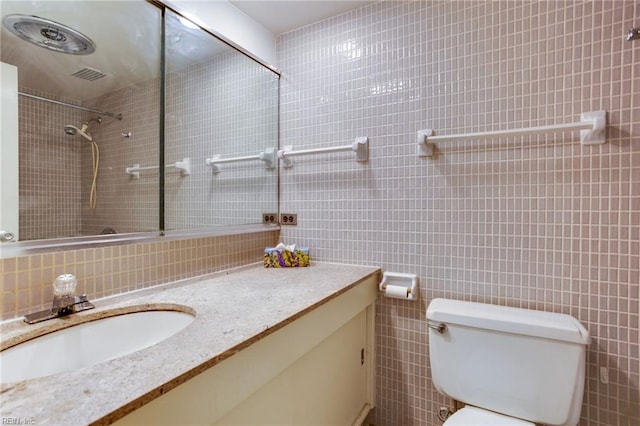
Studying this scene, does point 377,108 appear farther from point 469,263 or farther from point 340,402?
point 340,402

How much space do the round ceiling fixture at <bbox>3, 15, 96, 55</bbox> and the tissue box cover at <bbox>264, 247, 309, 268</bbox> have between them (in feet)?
4.52

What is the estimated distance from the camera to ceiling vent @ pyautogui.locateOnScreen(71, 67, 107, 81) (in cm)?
152

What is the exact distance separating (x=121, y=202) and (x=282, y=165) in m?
0.86

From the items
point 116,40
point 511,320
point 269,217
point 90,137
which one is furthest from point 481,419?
point 116,40

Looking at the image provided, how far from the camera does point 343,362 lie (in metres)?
1.30

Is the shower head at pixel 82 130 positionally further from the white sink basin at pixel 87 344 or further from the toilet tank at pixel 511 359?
the toilet tank at pixel 511 359

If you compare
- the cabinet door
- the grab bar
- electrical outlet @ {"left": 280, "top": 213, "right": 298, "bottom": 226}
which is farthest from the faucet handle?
the grab bar

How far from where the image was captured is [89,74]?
155cm

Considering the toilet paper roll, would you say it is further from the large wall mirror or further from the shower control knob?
the shower control knob

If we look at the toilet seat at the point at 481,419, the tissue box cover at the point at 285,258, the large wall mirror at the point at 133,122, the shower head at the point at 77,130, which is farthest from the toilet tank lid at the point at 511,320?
the shower head at the point at 77,130

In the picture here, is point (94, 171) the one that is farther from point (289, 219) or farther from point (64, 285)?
point (289, 219)

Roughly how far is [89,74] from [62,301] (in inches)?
51.4

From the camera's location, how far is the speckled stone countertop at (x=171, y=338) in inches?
18.6

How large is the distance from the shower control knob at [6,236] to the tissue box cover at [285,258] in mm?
978
